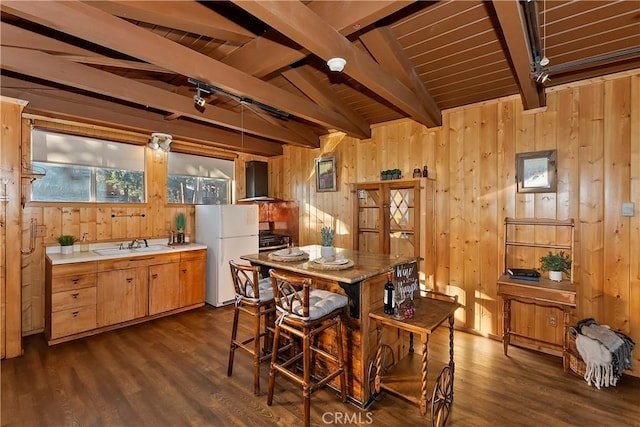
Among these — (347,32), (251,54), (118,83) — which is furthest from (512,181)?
(118,83)

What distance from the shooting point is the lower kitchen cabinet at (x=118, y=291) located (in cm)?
321

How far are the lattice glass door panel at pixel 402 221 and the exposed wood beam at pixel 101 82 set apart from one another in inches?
90.3

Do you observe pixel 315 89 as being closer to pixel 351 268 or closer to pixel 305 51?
pixel 305 51

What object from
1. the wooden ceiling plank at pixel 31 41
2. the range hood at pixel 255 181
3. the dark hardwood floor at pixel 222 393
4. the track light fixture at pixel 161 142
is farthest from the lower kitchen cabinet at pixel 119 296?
the wooden ceiling plank at pixel 31 41

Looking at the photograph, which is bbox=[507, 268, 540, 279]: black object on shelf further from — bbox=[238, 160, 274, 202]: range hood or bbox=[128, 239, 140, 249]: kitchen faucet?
bbox=[128, 239, 140, 249]: kitchen faucet

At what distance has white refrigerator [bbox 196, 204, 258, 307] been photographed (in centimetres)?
439

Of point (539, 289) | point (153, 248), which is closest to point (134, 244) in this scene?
point (153, 248)

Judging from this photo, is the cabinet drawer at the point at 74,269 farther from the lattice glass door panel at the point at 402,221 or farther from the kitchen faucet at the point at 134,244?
the lattice glass door panel at the point at 402,221

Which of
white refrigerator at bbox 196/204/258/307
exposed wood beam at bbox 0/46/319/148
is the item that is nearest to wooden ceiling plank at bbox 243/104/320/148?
exposed wood beam at bbox 0/46/319/148

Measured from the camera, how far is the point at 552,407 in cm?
223

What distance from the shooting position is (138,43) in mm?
2018

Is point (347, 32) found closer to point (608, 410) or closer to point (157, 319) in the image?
point (608, 410)

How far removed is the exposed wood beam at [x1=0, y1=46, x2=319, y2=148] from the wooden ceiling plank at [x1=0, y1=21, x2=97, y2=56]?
0.07 metres

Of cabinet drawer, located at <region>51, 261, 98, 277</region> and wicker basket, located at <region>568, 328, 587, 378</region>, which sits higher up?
cabinet drawer, located at <region>51, 261, 98, 277</region>
